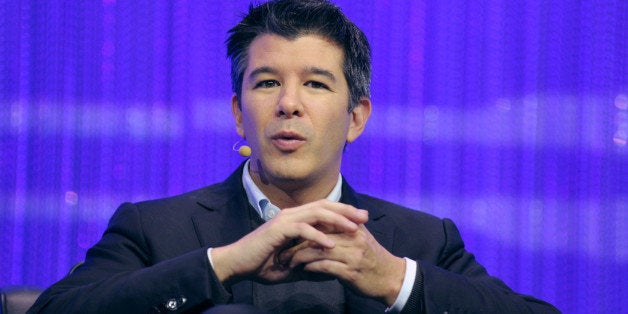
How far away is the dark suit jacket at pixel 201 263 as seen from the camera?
1564 millimetres

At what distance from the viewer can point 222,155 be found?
117 inches

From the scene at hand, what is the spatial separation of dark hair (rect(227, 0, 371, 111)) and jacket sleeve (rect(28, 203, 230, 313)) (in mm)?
605

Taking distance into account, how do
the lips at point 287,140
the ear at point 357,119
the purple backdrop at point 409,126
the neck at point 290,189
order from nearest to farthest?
the lips at point 287,140, the neck at point 290,189, the ear at point 357,119, the purple backdrop at point 409,126

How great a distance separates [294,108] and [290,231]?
1.26ft

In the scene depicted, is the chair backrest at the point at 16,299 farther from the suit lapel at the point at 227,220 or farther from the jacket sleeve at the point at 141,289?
the suit lapel at the point at 227,220

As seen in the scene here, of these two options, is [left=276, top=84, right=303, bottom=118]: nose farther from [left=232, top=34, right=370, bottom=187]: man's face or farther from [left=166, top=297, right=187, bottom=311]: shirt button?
[left=166, top=297, right=187, bottom=311]: shirt button

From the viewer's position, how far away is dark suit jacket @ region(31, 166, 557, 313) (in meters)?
1.56

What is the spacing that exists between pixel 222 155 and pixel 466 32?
1002 mm

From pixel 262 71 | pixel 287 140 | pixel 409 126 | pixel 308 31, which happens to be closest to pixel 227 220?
pixel 287 140

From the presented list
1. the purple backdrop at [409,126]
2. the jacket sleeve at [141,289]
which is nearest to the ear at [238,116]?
the jacket sleeve at [141,289]

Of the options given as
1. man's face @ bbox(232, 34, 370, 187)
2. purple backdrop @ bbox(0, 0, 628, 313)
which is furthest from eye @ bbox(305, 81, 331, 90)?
purple backdrop @ bbox(0, 0, 628, 313)

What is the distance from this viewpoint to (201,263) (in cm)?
156

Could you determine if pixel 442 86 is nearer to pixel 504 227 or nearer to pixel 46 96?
pixel 504 227

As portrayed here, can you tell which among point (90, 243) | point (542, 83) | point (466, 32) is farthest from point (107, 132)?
point (542, 83)
